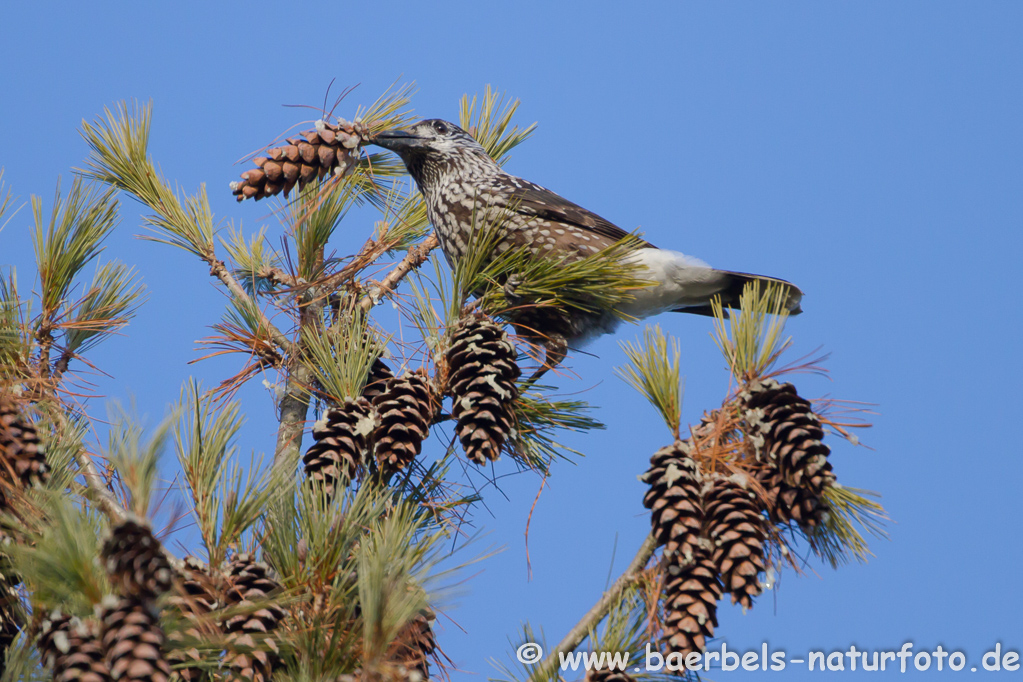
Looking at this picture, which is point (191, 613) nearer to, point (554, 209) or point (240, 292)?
point (240, 292)

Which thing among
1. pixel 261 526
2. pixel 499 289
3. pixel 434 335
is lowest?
pixel 261 526

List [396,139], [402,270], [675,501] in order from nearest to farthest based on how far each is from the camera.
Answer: [675,501], [402,270], [396,139]

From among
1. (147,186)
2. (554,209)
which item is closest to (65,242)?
(147,186)

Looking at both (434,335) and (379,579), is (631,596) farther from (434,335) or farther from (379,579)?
(434,335)

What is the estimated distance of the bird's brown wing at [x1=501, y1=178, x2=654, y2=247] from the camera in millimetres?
3223

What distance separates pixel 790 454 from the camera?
185 centimetres

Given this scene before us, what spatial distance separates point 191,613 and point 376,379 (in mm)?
793

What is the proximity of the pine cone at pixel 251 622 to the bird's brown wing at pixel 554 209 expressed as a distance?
1.71 m

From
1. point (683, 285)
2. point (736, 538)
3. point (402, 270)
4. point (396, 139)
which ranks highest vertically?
point (396, 139)

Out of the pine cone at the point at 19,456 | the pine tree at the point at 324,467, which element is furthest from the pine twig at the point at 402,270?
the pine cone at the point at 19,456

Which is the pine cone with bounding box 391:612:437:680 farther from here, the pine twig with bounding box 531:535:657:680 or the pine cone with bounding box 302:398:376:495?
the pine cone with bounding box 302:398:376:495

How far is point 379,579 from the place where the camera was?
1.47m

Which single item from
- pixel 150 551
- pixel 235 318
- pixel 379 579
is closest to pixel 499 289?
pixel 235 318

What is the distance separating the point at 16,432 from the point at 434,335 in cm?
94
